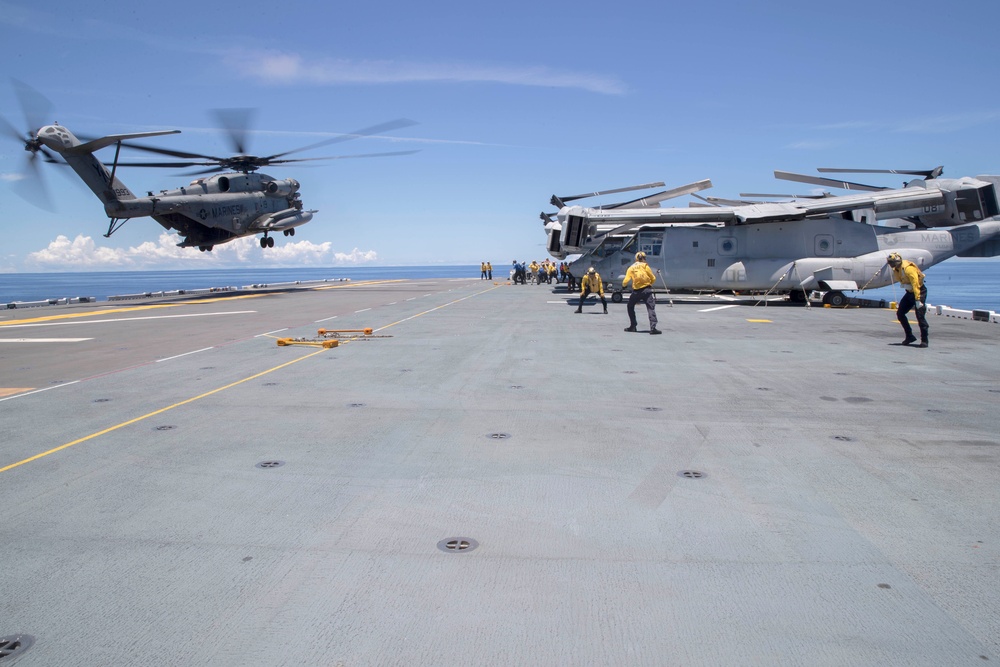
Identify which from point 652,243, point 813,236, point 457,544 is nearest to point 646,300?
point 652,243

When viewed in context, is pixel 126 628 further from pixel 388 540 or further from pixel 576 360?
pixel 576 360

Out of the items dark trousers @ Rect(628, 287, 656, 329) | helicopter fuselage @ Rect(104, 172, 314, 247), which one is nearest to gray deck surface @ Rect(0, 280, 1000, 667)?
dark trousers @ Rect(628, 287, 656, 329)

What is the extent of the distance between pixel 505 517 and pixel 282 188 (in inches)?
1312

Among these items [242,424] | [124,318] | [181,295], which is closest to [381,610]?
[242,424]

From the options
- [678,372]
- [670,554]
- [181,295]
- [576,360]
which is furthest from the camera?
[181,295]

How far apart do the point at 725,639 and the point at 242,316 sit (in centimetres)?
2026

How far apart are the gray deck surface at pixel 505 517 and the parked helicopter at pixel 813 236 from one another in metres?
12.9

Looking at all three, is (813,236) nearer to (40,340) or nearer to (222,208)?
(40,340)

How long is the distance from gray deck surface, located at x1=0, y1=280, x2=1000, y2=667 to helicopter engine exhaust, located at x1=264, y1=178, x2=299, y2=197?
25.8 m

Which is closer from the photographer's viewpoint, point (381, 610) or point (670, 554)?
point (381, 610)

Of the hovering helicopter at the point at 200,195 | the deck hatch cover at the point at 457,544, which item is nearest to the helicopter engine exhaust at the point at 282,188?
the hovering helicopter at the point at 200,195

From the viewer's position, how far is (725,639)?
2.98 metres

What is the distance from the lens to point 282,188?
34.5 meters

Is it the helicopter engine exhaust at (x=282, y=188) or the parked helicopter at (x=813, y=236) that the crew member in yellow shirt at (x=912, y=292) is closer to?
the parked helicopter at (x=813, y=236)
